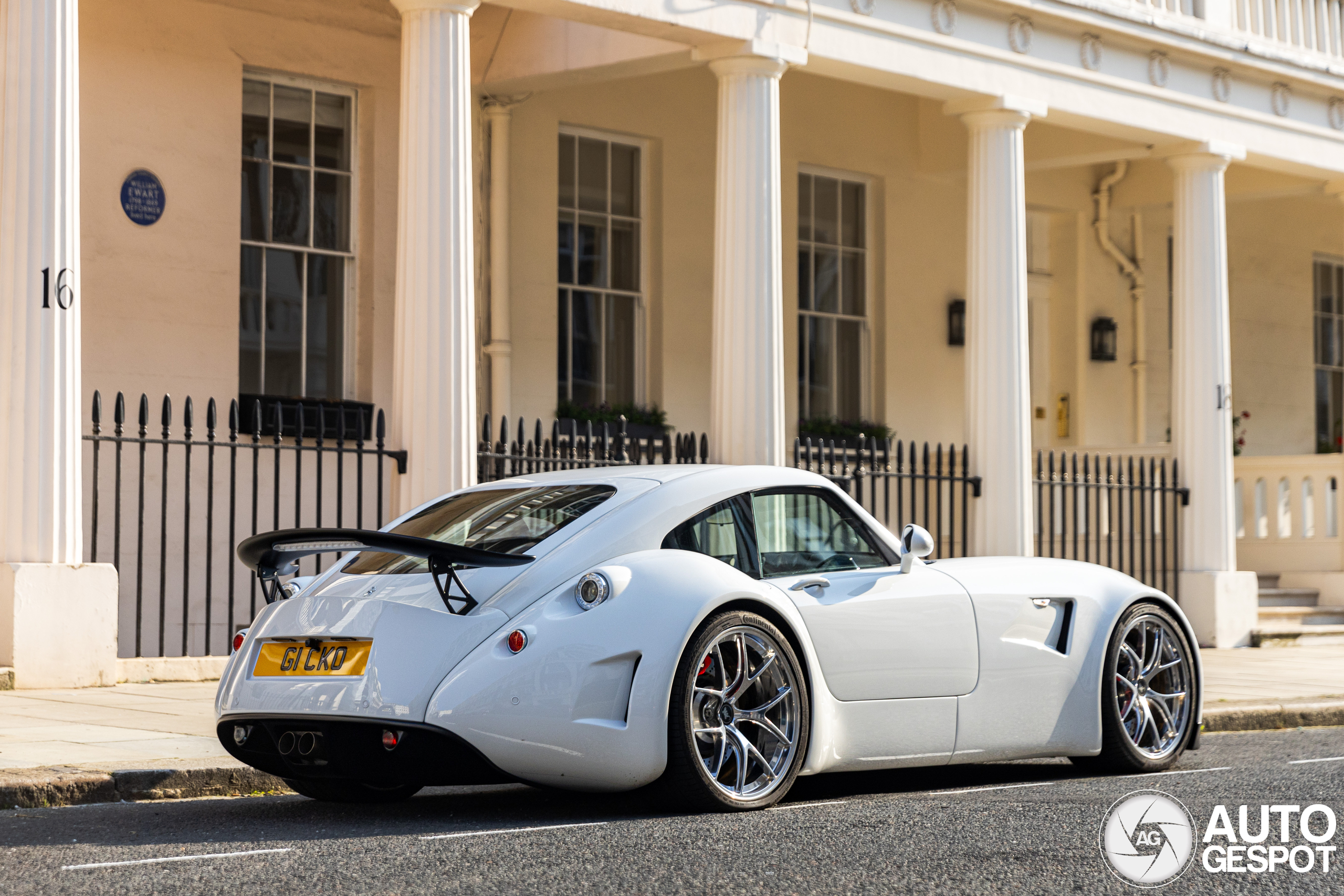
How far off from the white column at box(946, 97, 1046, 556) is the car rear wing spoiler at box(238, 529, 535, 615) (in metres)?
8.56

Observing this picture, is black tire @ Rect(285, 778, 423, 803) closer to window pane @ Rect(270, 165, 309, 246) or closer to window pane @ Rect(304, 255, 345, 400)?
window pane @ Rect(304, 255, 345, 400)

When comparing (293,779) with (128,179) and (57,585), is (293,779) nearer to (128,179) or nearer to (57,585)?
(57,585)

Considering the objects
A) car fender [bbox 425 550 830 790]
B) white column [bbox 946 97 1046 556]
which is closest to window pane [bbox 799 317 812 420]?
white column [bbox 946 97 1046 556]

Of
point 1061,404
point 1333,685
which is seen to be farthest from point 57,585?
point 1061,404

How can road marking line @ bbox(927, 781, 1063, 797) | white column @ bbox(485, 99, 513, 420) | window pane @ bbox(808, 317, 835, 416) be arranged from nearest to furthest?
1. road marking line @ bbox(927, 781, 1063, 797)
2. white column @ bbox(485, 99, 513, 420)
3. window pane @ bbox(808, 317, 835, 416)

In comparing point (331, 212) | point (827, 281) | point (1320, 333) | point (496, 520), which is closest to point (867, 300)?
point (827, 281)

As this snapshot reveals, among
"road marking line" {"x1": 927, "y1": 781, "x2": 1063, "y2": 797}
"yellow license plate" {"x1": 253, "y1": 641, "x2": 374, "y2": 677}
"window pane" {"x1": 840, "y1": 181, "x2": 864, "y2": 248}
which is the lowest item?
"road marking line" {"x1": 927, "y1": 781, "x2": 1063, "y2": 797}

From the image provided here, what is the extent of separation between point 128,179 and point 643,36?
392 centimetres

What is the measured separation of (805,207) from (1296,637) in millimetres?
6185

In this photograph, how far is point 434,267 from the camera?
10.7 m

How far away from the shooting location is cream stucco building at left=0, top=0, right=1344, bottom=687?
10680mm

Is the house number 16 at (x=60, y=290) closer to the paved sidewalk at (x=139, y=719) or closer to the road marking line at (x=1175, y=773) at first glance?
the paved sidewalk at (x=139, y=719)

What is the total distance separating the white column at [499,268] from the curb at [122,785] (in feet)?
26.2

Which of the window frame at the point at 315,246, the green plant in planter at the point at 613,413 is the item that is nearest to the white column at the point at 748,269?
the green plant in planter at the point at 613,413
